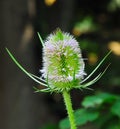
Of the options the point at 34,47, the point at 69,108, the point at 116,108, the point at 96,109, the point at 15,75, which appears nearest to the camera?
the point at 69,108

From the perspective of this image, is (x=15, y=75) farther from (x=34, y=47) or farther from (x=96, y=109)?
(x=96, y=109)

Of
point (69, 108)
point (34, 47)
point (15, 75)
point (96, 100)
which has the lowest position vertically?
point (69, 108)

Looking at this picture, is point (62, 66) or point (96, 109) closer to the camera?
point (62, 66)

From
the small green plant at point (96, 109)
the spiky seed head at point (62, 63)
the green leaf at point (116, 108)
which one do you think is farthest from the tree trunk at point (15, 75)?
the spiky seed head at point (62, 63)

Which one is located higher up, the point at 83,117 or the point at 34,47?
the point at 34,47

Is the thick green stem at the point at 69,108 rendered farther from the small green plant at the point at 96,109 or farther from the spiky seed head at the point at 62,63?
the small green plant at the point at 96,109

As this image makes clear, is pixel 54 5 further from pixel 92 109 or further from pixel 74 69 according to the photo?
pixel 74 69

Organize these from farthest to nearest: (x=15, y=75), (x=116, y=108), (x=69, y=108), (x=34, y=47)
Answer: (x=34, y=47)
(x=15, y=75)
(x=116, y=108)
(x=69, y=108)

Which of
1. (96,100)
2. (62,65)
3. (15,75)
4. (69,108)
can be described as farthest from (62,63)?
(15,75)

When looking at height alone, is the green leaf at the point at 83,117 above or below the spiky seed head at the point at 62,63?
below
